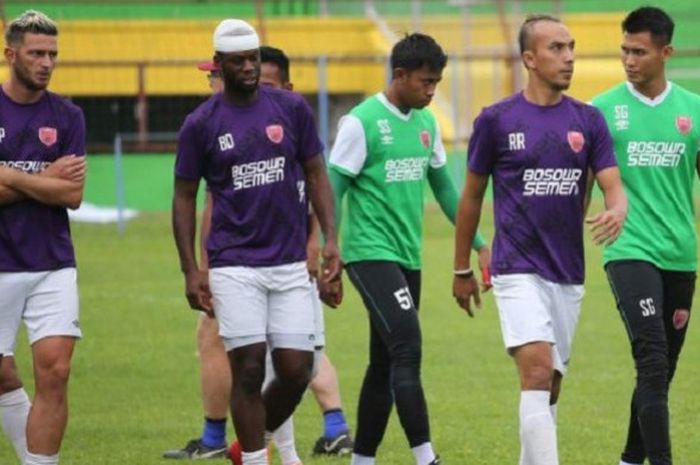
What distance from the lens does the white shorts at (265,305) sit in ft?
32.1

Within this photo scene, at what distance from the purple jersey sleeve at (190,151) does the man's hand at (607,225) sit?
1974mm

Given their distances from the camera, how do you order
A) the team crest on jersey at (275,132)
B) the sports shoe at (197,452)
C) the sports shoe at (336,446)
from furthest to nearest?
the sports shoe at (336,446), the sports shoe at (197,452), the team crest on jersey at (275,132)

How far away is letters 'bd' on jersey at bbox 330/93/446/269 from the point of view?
1069 centimetres

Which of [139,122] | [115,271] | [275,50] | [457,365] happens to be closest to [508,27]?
[139,122]

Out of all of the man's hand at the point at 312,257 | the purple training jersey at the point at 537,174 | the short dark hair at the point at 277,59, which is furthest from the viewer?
the short dark hair at the point at 277,59

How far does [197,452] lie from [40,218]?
8.21ft

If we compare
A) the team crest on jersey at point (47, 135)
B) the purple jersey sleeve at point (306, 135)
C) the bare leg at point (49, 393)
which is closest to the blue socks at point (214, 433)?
the bare leg at point (49, 393)

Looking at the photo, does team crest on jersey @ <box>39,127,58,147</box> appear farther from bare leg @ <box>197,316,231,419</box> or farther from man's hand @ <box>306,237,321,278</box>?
bare leg @ <box>197,316,231,419</box>

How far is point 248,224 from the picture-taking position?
982 cm

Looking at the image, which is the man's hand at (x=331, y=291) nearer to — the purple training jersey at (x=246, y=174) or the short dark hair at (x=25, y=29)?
the purple training jersey at (x=246, y=174)

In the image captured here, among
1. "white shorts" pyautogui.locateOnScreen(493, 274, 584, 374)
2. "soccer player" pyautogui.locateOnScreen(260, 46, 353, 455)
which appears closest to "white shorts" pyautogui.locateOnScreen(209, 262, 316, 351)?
"white shorts" pyautogui.locateOnScreen(493, 274, 584, 374)

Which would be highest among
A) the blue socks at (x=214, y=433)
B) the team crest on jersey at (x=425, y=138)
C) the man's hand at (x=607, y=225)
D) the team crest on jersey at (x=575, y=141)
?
the team crest on jersey at (x=575, y=141)

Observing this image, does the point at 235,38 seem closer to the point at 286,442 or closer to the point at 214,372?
the point at 286,442

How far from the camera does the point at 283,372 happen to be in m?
10.0
